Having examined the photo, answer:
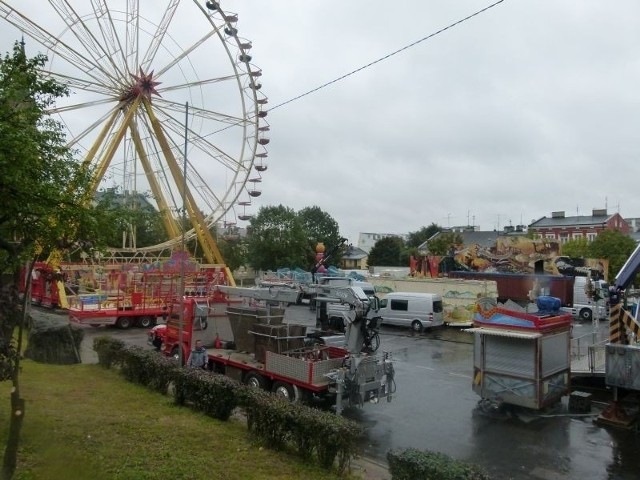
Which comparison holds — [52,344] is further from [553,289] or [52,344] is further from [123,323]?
[553,289]

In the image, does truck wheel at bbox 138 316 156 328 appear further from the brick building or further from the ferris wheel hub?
the brick building

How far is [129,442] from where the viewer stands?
352 inches

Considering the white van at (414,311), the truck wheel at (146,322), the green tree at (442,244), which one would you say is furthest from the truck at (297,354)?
the green tree at (442,244)

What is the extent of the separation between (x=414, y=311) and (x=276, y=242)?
39642 mm

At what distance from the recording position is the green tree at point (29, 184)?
241 inches

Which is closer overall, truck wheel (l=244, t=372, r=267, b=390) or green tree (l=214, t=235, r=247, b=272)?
truck wheel (l=244, t=372, r=267, b=390)

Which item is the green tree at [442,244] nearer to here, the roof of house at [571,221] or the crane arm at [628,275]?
the roof of house at [571,221]

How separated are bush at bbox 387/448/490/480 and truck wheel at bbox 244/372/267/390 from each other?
254 inches

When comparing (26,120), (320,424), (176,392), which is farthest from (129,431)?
(26,120)

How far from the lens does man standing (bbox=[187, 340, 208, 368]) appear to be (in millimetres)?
14680

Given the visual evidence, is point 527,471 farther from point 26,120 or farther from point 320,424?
point 26,120

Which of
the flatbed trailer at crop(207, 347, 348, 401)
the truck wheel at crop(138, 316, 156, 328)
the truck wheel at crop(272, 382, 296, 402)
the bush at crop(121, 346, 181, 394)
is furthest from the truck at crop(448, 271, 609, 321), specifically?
the bush at crop(121, 346, 181, 394)

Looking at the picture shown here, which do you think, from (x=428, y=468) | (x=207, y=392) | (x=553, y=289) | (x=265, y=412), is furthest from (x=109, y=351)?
(x=553, y=289)

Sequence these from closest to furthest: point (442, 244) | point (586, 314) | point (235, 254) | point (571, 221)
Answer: point (586, 314) → point (442, 244) → point (235, 254) → point (571, 221)
